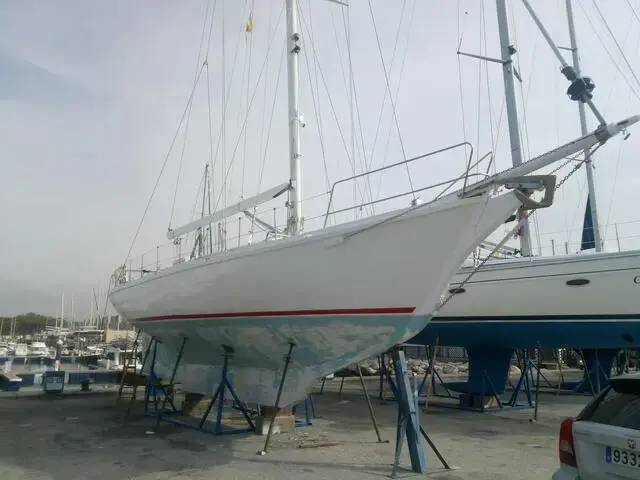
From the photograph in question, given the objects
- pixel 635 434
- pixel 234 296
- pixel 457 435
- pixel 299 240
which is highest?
pixel 299 240

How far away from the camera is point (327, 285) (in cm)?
662

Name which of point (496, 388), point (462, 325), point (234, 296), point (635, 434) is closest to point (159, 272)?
point (234, 296)

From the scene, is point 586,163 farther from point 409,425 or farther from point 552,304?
point 409,425

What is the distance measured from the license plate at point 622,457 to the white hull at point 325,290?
3108 mm

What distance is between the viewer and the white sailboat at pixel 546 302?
31.2 ft

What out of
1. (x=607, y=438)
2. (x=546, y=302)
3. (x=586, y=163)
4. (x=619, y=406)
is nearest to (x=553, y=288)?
(x=546, y=302)

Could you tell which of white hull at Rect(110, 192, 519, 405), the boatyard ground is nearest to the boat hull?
the boatyard ground

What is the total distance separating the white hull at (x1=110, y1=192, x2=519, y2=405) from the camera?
19.5 feet

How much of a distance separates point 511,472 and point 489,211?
2.76 m

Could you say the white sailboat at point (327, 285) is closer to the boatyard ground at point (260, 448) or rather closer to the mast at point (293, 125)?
the mast at point (293, 125)

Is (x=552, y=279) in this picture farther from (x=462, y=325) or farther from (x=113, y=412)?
(x=113, y=412)

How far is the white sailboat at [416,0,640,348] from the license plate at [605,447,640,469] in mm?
6269

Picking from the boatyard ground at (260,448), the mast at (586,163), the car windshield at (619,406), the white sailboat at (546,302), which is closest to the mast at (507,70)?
the white sailboat at (546,302)

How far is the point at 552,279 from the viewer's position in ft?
33.4
